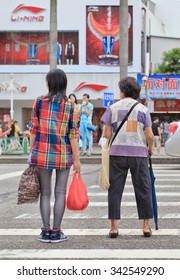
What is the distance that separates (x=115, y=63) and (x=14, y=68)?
635cm

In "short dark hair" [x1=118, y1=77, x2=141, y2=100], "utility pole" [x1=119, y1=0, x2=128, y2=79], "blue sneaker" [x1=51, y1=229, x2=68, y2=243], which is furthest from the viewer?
"utility pole" [x1=119, y1=0, x2=128, y2=79]

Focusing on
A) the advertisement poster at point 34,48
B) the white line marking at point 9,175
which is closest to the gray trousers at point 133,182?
the white line marking at point 9,175

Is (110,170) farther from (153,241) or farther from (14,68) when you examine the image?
(14,68)

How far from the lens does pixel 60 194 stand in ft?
24.9

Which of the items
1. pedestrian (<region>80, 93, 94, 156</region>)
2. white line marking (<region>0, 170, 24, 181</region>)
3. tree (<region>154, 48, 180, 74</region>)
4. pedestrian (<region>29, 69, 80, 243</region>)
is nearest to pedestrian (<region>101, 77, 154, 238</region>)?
pedestrian (<region>29, 69, 80, 243</region>)

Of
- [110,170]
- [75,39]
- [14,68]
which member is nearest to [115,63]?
[75,39]

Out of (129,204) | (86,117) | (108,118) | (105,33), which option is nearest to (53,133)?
(108,118)

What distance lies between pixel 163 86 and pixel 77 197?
3541cm

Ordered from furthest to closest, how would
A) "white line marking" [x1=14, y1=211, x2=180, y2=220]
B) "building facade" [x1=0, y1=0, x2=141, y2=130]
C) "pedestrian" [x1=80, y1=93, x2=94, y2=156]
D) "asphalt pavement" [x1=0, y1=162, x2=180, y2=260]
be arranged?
"building facade" [x1=0, y1=0, x2=141, y2=130] → "pedestrian" [x1=80, y1=93, x2=94, y2=156] → "white line marking" [x1=14, y1=211, x2=180, y2=220] → "asphalt pavement" [x1=0, y1=162, x2=180, y2=260]

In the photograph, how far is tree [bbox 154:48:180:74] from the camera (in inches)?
2381

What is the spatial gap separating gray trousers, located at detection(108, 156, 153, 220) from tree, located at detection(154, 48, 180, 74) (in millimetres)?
53351

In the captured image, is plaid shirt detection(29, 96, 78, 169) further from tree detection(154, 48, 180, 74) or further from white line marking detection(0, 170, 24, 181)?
tree detection(154, 48, 180, 74)

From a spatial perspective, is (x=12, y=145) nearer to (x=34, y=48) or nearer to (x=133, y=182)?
(x=34, y=48)

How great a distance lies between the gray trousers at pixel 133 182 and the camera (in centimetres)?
770
